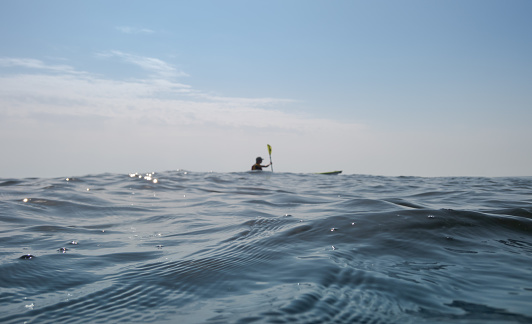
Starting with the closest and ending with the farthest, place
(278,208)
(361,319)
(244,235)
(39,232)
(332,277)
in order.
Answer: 1. (361,319)
2. (332,277)
3. (244,235)
4. (39,232)
5. (278,208)

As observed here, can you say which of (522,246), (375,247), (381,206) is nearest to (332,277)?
(375,247)

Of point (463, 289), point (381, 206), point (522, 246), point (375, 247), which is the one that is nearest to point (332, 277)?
point (463, 289)

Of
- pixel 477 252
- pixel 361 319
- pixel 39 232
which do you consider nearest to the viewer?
pixel 361 319

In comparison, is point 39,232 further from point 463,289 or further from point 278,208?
point 463,289

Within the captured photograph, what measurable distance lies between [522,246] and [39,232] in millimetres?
5180

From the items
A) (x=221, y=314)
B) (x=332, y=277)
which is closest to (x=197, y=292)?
(x=221, y=314)

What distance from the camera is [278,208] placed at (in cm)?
679

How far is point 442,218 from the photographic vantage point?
4238 millimetres

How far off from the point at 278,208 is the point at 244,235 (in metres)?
2.63

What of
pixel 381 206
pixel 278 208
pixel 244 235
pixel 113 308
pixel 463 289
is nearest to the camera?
pixel 113 308

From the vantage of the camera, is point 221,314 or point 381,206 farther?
point 381,206

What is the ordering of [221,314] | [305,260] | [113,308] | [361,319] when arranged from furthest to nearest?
[305,260], [113,308], [221,314], [361,319]

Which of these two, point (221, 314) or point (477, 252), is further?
point (477, 252)

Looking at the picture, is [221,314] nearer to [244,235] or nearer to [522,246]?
[244,235]
